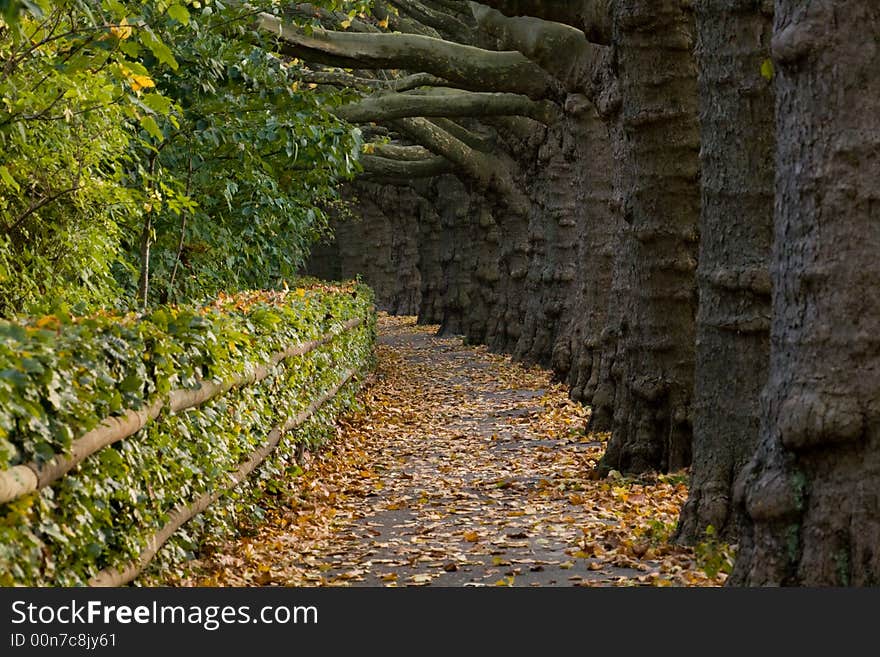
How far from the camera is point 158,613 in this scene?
489 centimetres

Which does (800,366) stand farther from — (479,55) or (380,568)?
(479,55)

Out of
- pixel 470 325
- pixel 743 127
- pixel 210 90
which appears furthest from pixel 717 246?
pixel 470 325

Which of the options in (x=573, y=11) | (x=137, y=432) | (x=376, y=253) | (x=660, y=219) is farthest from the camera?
(x=376, y=253)

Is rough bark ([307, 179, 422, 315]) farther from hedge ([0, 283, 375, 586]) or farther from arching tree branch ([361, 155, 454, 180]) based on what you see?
hedge ([0, 283, 375, 586])

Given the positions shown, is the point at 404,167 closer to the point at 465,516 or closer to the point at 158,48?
the point at 465,516

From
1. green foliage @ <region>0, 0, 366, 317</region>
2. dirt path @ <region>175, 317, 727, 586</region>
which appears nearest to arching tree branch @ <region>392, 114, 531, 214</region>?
green foliage @ <region>0, 0, 366, 317</region>

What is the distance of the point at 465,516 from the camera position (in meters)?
9.00

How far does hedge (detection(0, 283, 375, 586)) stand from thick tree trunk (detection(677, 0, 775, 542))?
9.69 ft

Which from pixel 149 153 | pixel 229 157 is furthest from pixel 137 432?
pixel 229 157

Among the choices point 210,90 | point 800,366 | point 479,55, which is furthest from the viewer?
point 479,55

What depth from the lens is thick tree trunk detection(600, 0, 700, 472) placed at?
9.66m

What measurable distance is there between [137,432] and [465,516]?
146 inches

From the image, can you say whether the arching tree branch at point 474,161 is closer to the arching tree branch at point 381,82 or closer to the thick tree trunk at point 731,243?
the arching tree branch at point 381,82

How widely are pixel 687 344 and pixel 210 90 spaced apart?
580cm
